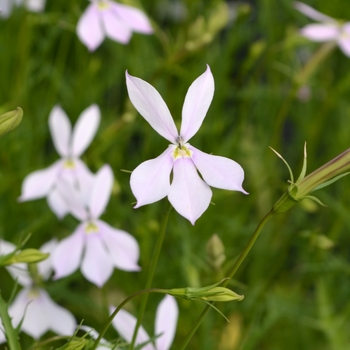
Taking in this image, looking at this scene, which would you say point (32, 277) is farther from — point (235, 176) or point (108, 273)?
point (235, 176)

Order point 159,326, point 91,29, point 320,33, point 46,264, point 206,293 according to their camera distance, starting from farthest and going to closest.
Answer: point 320,33 → point 91,29 → point 46,264 → point 159,326 → point 206,293

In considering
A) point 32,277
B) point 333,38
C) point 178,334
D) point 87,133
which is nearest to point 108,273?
point 32,277

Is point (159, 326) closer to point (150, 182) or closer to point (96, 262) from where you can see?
point (96, 262)

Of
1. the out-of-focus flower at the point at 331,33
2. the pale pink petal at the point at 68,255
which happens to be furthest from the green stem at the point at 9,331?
the out-of-focus flower at the point at 331,33

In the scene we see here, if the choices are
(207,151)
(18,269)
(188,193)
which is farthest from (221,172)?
(207,151)

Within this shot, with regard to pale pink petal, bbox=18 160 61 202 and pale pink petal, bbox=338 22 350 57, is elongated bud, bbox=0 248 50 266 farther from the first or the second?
pale pink petal, bbox=338 22 350 57

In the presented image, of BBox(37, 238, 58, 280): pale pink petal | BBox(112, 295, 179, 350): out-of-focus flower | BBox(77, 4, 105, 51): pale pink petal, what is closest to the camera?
BBox(112, 295, 179, 350): out-of-focus flower

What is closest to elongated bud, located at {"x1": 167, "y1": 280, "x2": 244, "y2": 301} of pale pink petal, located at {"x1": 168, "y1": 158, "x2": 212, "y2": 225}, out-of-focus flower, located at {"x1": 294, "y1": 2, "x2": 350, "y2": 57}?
pale pink petal, located at {"x1": 168, "y1": 158, "x2": 212, "y2": 225}

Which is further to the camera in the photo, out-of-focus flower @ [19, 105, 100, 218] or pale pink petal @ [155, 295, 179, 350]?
out-of-focus flower @ [19, 105, 100, 218]
